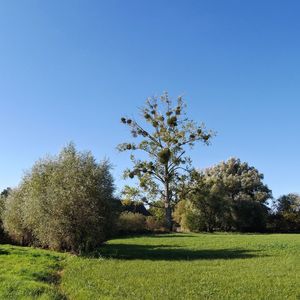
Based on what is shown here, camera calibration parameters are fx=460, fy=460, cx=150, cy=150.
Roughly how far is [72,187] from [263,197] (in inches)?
2490

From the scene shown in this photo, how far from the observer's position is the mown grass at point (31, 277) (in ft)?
48.3

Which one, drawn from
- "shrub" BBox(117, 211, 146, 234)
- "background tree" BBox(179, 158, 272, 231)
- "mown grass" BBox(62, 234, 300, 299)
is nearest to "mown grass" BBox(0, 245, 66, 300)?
"mown grass" BBox(62, 234, 300, 299)

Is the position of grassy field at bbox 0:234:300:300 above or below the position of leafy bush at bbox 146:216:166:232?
below

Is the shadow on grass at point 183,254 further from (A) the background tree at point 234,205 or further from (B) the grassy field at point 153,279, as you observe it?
(A) the background tree at point 234,205

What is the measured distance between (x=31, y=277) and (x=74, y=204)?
1132 cm

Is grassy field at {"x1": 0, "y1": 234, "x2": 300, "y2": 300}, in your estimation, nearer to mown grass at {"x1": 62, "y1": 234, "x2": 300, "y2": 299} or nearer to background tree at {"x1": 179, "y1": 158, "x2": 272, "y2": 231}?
mown grass at {"x1": 62, "y1": 234, "x2": 300, "y2": 299}

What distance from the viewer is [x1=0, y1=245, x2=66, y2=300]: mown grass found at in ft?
48.3

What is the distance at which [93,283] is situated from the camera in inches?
665

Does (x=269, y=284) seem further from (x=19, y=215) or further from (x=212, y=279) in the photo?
(x=19, y=215)

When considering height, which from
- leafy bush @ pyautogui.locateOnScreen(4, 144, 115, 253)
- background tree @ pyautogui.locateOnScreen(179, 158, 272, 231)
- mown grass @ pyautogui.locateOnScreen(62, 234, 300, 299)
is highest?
background tree @ pyautogui.locateOnScreen(179, 158, 272, 231)

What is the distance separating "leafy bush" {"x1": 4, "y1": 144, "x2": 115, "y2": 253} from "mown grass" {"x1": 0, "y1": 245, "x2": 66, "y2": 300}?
206 cm

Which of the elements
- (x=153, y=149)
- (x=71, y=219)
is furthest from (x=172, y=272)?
(x=153, y=149)

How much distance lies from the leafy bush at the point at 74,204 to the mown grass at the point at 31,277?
2.06 m

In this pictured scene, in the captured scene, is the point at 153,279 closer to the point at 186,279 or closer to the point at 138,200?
the point at 186,279
